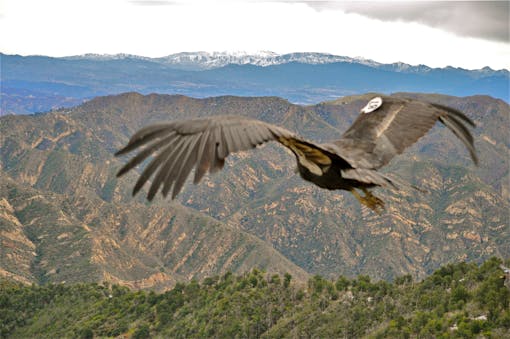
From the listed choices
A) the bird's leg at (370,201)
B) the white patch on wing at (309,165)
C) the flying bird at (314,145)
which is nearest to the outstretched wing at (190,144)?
the flying bird at (314,145)

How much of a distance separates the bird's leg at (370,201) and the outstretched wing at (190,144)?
0.99 m

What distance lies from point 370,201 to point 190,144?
1.92 metres

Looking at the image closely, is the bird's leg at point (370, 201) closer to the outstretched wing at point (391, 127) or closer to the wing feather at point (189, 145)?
the outstretched wing at point (391, 127)

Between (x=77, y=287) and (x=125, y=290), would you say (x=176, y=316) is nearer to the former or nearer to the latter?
(x=125, y=290)

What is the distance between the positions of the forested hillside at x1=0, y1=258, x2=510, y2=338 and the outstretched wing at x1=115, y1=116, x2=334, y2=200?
108 feet

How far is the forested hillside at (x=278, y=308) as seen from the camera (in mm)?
40250

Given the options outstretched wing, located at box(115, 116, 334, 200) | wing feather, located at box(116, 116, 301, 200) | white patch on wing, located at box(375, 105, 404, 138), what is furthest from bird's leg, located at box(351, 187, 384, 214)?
white patch on wing, located at box(375, 105, 404, 138)

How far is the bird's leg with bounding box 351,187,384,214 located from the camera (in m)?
5.43

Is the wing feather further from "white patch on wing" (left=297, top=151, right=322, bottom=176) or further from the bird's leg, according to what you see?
the bird's leg

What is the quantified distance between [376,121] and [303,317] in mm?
49134

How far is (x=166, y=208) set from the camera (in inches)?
7864

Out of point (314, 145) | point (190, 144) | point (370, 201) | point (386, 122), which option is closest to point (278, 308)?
point (386, 122)

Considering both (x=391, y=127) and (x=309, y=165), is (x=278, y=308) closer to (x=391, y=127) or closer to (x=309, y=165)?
(x=391, y=127)

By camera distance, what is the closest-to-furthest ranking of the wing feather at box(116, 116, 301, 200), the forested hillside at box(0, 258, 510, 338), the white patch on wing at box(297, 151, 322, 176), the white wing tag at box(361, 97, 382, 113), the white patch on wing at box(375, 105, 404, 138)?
the wing feather at box(116, 116, 301, 200), the white patch on wing at box(297, 151, 322, 176), the white patch on wing at box(375, 105, 404, 138), the white wing tag at box(361, 97, 382, 113), the forested hillside at box(0, 258, 510, 338)
